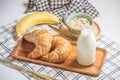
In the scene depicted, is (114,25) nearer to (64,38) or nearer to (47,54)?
(64,38)

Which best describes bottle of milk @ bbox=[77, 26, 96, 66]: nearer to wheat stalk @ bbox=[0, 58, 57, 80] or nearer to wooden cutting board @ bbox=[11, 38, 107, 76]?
wooden cutting board @ bbox=[11, 38, 107, 76]

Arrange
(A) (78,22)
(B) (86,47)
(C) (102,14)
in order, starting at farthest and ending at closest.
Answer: (C) (102,14) → (A) (78,22) → (B) (86,47)

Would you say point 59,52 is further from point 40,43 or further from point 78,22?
point 78,22

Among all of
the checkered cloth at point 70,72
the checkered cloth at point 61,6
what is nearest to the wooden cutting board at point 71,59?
the checkered cloth at point 70,72

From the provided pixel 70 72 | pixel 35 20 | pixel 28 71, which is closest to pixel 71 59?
pixel 70 72

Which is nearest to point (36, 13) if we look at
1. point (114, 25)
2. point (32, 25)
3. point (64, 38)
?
point (32, 25)

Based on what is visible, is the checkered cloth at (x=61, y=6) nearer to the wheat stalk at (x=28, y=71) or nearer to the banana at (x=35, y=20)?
the banana at (x=35, y=20)

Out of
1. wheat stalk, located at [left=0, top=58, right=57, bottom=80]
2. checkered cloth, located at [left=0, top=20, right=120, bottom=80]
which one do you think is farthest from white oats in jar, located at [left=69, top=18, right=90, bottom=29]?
wheat stalk, located at [left=0, top=58, right=57, bottom=80]
